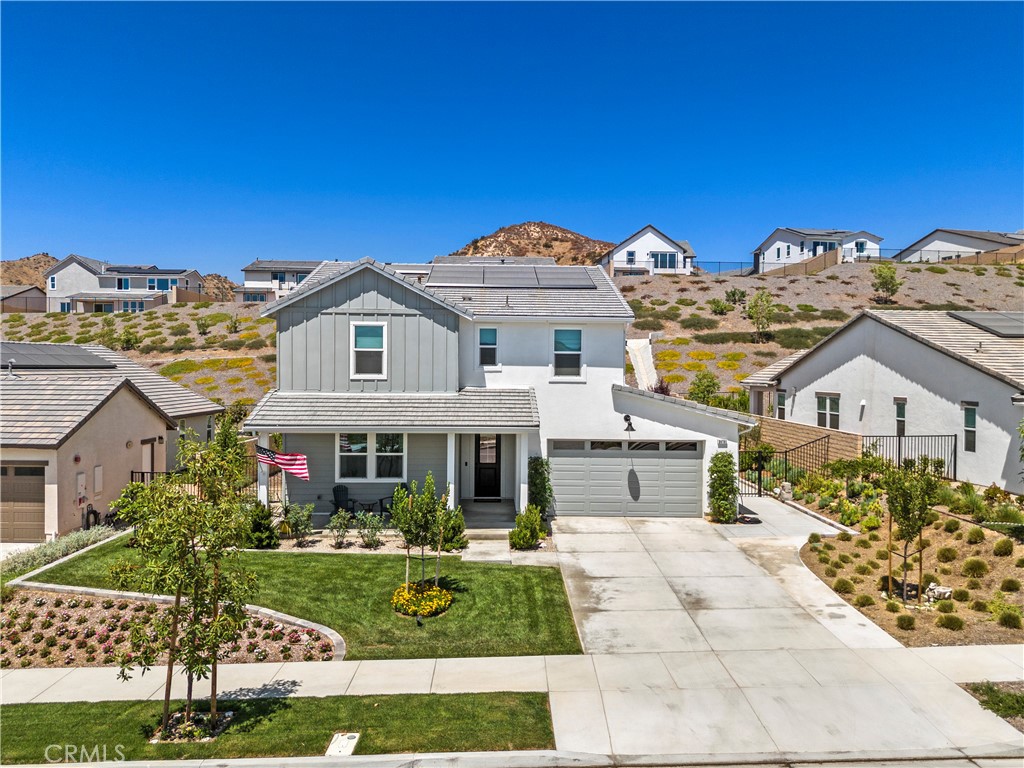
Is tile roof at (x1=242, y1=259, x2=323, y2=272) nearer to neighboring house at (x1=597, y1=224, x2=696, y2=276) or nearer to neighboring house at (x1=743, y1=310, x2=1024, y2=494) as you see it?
neighboring house at (x1=597, y1=224, x2=696, y2=276)

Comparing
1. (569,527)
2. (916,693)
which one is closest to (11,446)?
(569,527)

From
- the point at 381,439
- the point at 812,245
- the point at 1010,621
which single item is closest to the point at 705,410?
the point at 1010,621

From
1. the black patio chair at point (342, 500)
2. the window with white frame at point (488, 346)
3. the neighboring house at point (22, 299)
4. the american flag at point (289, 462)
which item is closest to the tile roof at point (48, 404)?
the american flag at point (289, 462)

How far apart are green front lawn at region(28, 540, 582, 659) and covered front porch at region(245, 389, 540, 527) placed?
2.79m

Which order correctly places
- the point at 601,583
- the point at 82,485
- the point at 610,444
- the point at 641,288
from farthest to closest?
1. the point at 641,288
2. the point at 610,444
3. the point at 82,485
4. the point at 601,583

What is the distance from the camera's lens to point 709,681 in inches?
343

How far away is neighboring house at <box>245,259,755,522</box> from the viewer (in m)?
16.8

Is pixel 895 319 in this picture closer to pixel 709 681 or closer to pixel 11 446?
pixel 709 681

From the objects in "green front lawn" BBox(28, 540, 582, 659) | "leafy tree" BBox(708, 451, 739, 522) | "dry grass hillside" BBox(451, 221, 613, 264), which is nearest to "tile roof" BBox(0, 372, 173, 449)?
"green front lawn" BBox(28, 540, 582, 659)

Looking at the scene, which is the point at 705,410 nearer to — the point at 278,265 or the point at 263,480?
the point at 263,480

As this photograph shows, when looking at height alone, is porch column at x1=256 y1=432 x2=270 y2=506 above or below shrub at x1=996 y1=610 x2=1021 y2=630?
above

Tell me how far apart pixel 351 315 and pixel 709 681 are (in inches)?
519

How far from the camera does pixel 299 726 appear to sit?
24.9 ft

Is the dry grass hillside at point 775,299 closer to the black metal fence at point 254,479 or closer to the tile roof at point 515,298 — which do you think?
the tile roof at point 515,298
